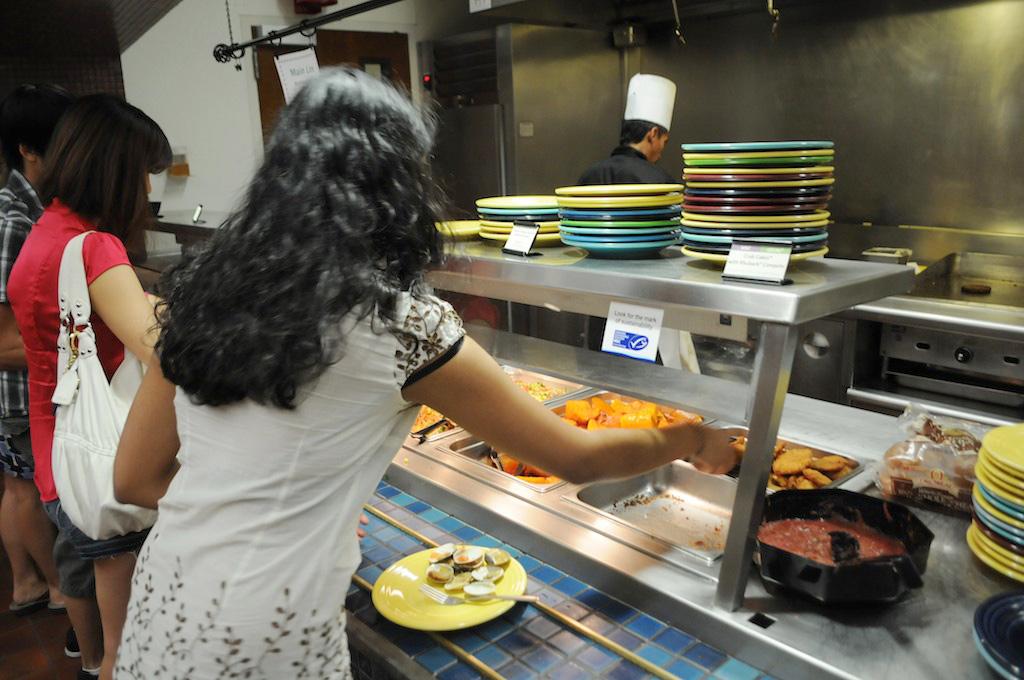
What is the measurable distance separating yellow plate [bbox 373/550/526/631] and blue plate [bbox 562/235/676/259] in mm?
687

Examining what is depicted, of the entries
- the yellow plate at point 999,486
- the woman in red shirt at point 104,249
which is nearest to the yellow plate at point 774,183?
the yellow plate at point 999,486

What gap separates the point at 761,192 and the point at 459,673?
999mm

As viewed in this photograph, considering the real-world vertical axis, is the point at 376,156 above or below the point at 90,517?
above

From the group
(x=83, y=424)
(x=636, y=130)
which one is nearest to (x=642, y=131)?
(x=636, y=130)

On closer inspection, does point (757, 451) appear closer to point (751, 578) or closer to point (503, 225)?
point (751, 578)

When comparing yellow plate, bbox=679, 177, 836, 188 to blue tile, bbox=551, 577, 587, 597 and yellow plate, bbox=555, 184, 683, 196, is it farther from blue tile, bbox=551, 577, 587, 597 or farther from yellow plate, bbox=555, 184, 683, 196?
blue tile, bbox=551, 577, 587, 597

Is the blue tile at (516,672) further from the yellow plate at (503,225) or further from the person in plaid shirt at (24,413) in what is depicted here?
the person in plaid shirt at (24,413)

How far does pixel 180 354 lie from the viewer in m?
1.12

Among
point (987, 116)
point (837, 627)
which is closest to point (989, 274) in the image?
point (987, 116)

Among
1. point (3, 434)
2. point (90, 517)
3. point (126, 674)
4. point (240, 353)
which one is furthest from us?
point (3, 434)

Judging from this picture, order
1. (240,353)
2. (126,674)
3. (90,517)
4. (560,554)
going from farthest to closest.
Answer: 1. (90,517)
2. (560,554)
3. (126,674)
4. (240,353)

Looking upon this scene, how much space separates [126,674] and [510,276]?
1023 millimetres

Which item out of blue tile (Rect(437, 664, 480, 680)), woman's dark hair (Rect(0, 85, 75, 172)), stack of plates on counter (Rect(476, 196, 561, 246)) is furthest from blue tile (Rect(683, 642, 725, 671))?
woman's dark hair (Rect(0, 85, 75, 172))

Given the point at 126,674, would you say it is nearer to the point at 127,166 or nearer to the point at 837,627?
the point at 837,627
